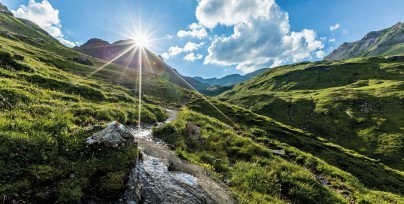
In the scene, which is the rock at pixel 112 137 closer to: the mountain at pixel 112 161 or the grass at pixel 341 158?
the mountain at pixel 112 161

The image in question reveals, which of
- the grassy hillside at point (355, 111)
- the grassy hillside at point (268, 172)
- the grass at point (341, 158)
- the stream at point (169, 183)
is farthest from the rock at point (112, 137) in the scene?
the grassy hillside at point (355, 111)

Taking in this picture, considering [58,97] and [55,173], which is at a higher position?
[58,97]

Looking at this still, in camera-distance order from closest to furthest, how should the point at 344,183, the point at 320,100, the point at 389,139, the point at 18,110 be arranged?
the point at 18,110
the point at 344,183
the point at 389,139
the point at 320,100

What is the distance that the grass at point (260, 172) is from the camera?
16578 mm

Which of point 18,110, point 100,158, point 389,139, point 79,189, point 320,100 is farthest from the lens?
point 320,100

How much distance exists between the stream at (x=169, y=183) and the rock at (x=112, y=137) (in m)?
1.36

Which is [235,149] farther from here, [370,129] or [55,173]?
[370,129]

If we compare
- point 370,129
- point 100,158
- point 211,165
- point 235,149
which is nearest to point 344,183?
point 235,149

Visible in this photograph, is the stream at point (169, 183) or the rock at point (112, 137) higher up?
the rock at point (112, 137)

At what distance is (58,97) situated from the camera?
23.5 metres

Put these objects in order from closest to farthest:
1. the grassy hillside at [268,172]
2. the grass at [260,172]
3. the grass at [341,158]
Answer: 1. the grass at [260,172]
2. the grassy hillside at [268,172]
3. the grass at [341,158]

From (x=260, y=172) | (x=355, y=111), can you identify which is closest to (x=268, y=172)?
(x=260, y=172)

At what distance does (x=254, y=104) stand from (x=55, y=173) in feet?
348

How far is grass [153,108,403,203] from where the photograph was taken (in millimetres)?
16578
